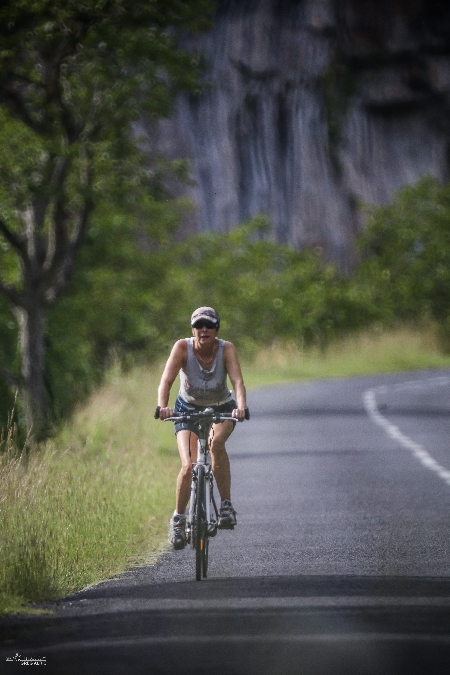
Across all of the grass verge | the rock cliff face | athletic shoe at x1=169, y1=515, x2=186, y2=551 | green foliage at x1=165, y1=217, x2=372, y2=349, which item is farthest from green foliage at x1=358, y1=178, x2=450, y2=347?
athletic shoe at x1=169, y1=515, x2=186, y2=551

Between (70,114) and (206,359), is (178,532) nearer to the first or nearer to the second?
(206,359)

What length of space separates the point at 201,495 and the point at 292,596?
1.40 meters

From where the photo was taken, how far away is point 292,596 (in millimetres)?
10898

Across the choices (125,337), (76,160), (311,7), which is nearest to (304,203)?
(311,7)

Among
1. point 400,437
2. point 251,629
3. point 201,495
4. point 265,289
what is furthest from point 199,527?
point 265,289

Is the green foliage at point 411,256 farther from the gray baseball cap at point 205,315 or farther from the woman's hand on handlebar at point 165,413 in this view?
the woman's hand on handlebar at point 165,413

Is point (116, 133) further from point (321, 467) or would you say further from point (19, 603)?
point (19, 603)

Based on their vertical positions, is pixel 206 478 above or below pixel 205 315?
below

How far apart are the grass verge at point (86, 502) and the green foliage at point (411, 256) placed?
35.8 m

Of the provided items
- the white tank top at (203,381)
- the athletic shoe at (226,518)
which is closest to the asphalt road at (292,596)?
Result: the athletic shoe at (226,518)

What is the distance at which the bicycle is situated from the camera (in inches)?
467

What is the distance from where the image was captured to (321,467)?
21359 millimetres

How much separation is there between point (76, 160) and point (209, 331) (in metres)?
15.9

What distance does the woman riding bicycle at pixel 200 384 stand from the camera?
39.5 ft
